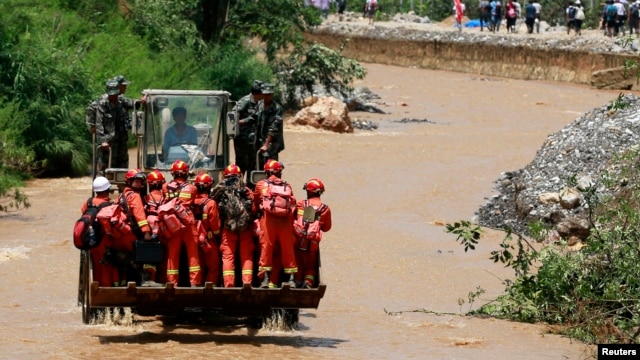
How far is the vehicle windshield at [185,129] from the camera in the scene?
14805mm

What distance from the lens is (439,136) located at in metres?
34.3

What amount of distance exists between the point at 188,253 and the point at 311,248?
119 cm

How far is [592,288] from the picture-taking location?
14.3m

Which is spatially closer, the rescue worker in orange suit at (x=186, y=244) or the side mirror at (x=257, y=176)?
the rescue worker in orange suit at (x=186, y=244)

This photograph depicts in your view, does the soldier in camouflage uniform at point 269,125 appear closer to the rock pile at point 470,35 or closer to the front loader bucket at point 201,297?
the front loader bucket at point 201,297

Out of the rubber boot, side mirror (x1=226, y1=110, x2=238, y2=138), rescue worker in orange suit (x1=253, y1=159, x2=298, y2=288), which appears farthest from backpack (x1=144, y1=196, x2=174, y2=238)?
side mirror (x1=226, y1=110, x2=238, y2=138)

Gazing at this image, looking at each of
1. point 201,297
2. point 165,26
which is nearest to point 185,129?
point 201,297

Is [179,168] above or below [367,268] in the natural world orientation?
above

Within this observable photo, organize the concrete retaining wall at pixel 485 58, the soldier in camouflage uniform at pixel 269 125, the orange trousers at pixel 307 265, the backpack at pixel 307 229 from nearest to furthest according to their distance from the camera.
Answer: the backpack at pixel 307 229
the orange trousers at pixel 307 265
the soldier in camouflage uniform at pixel 269 125
the concrete retaining wall at pixel 485 58

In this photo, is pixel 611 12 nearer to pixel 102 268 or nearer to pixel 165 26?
pixel 165 26

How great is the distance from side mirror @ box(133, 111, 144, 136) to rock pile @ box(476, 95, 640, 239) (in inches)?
306

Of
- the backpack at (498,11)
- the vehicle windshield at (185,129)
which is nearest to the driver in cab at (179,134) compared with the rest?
the vehicle windshield at (185,129)

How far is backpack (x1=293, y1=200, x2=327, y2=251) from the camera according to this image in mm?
13055

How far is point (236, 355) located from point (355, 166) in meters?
15.8
